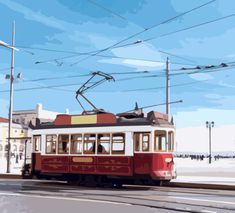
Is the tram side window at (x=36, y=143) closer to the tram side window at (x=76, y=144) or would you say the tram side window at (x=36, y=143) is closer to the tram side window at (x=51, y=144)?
the tram side window at (x=51, y=144)

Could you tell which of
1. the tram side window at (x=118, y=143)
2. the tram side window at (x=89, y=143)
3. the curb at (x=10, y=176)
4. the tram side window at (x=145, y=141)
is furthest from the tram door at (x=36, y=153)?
the tram side window at (x=145, y=141)

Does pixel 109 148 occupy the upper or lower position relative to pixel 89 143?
lower

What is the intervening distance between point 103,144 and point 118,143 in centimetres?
67

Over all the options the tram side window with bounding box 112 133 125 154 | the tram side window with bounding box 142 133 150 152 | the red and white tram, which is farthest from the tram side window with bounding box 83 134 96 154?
the tram side window with bounding box 142 133 150 152

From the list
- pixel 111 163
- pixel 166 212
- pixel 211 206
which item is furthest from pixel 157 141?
pixel 166 212

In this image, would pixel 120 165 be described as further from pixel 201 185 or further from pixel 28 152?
pixel 28 152

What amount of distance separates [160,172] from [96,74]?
550 cm

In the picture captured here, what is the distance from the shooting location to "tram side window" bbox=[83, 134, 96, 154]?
20109mm

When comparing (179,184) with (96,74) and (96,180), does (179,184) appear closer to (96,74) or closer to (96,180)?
(96,180)

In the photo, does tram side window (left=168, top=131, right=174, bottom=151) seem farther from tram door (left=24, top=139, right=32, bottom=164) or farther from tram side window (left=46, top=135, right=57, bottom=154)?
tram door (left=24, top=139, right=32, bottom=164)

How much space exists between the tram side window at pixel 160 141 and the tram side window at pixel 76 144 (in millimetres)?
3325

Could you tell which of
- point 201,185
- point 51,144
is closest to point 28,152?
point 51,144

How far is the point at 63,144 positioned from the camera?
21.1 metres

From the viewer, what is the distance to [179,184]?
21.1 meters
